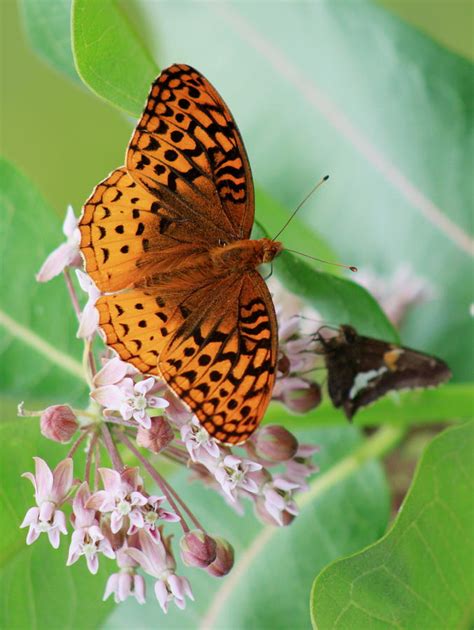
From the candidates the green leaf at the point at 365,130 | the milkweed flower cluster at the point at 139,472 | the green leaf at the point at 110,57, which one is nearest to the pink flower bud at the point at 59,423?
the milkweed flower cluster at the point at 139,472

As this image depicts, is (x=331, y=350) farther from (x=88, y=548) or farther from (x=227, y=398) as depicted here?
(x=88, y=548)

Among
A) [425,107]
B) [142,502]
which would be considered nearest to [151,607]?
[142,502]

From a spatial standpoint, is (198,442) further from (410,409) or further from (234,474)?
(410,409)

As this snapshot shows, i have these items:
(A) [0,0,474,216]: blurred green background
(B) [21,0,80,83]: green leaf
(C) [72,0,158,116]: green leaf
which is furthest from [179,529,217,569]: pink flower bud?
(A) [0,0,474,216]: blurred green background

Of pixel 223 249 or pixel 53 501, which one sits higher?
pixel 223 249

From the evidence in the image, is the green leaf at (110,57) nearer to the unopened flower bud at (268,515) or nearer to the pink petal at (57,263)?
the pink petal at (57,263)
